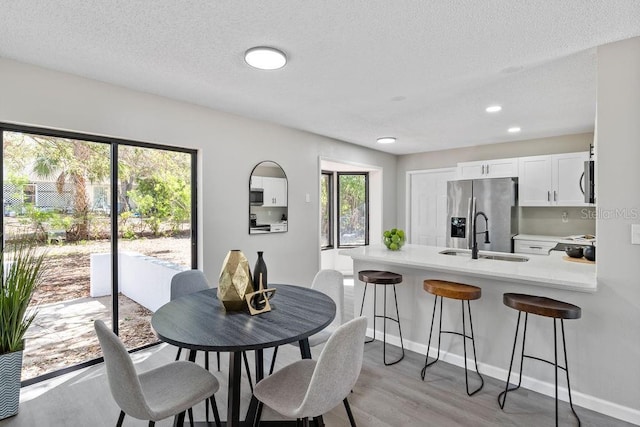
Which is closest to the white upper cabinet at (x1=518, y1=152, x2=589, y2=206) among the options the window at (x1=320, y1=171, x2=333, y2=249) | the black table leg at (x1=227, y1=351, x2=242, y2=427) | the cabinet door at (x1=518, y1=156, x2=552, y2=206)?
the cabinet door at (x1=518, y1=156, x2=552, y2=206)

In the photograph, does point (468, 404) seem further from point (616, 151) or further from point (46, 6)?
point (46, 6)

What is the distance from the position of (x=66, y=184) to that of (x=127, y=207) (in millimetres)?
482

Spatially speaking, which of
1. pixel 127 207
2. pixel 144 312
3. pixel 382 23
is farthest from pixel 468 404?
pixel 127 207

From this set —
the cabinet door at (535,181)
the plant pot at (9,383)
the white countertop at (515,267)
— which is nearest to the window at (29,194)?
the plant pot at (9,383)

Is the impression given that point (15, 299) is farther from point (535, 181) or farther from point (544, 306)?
point (535, 181)

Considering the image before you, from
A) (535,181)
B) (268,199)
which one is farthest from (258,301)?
(535,181)

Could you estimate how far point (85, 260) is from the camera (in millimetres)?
2789

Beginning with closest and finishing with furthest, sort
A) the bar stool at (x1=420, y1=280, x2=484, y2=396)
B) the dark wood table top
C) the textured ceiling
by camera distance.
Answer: the dark wood table top → the textured ceiling → the bar stool at (x1=420, y1=280, x2=484, y2=396)

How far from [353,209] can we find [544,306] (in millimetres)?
4629

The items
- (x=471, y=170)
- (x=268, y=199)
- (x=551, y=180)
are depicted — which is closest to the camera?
(x=268, y=199)

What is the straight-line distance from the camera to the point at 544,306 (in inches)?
79.7

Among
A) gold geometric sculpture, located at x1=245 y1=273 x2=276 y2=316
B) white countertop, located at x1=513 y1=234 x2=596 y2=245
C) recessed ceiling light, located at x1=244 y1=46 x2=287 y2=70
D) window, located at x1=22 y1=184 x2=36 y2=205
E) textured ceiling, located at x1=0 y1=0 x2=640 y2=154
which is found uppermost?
textured ceiling, located at x1=0 y1=0 x2=640 y2=154

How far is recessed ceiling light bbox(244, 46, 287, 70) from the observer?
213 centimetres

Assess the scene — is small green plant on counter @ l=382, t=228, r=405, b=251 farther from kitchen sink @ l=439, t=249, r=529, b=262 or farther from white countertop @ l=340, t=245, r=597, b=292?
kitchen sink @ l=439, t=249, r=529, b=262
